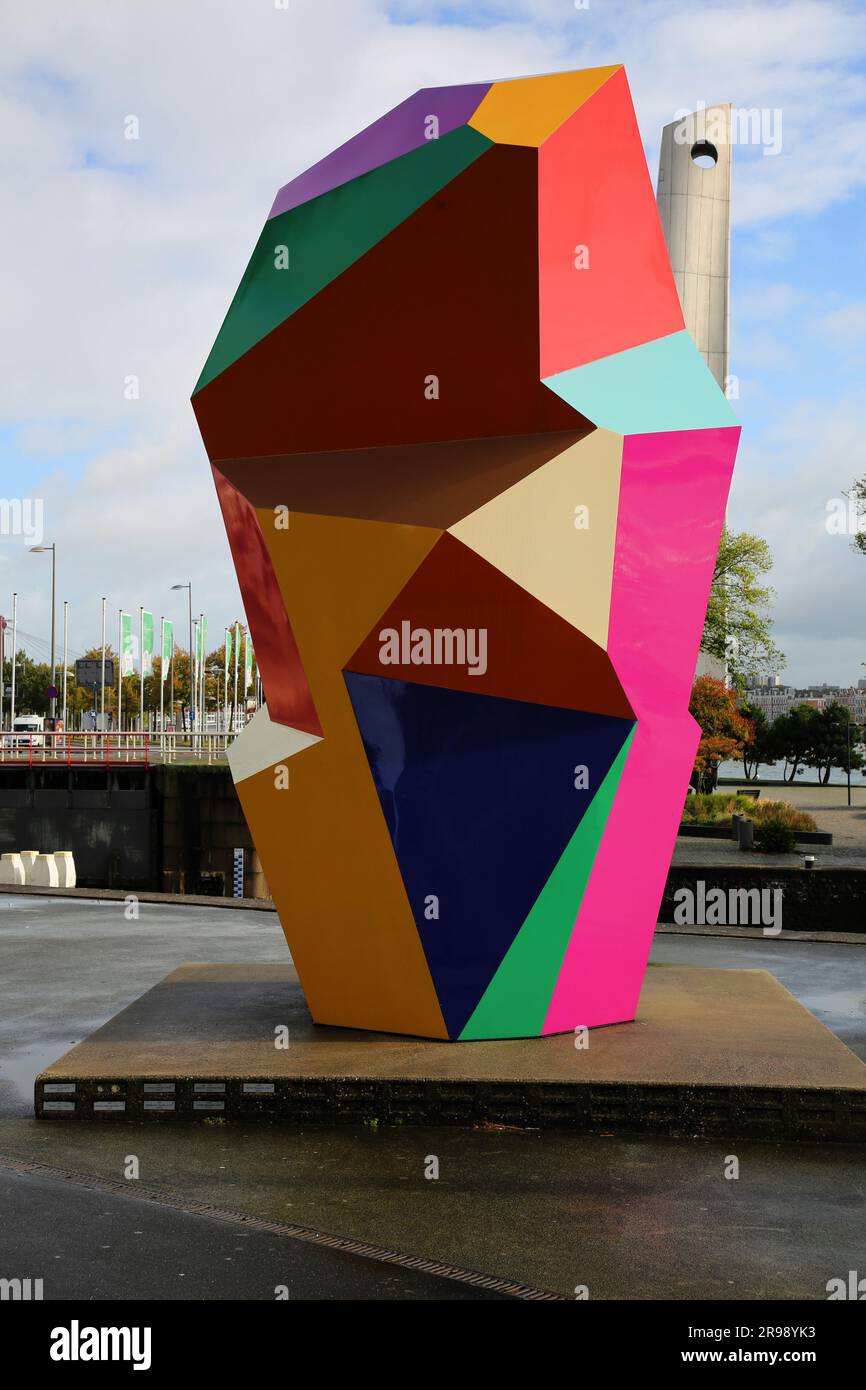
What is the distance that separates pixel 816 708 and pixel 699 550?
68.9 meters

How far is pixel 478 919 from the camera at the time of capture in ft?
32.1

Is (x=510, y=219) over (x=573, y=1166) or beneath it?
over

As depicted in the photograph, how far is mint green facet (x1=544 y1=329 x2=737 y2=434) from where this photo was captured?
9602mm

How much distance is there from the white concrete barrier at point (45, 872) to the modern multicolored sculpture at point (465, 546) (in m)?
22.4

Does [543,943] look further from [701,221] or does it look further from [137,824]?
[701,221]

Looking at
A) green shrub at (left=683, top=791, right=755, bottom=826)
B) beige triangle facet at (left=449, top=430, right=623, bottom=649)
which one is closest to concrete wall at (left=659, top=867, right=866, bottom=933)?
beige triangle facet at (left=449, top=430, right=623, bottom=649)

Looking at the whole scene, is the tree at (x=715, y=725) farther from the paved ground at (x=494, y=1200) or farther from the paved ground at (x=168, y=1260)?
the paved ground at (x=168, y=1260)

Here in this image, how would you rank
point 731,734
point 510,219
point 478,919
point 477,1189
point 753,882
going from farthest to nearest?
point 731,734 → point 753,882 → point 478,919 → point 510,219 → point 477,1189

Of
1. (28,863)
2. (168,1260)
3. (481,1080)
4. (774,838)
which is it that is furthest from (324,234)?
(28,863)

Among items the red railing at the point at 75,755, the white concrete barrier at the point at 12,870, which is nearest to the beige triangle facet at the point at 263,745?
the white concrete barrier at the point at 12,870

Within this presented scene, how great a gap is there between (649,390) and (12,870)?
2459 cm
